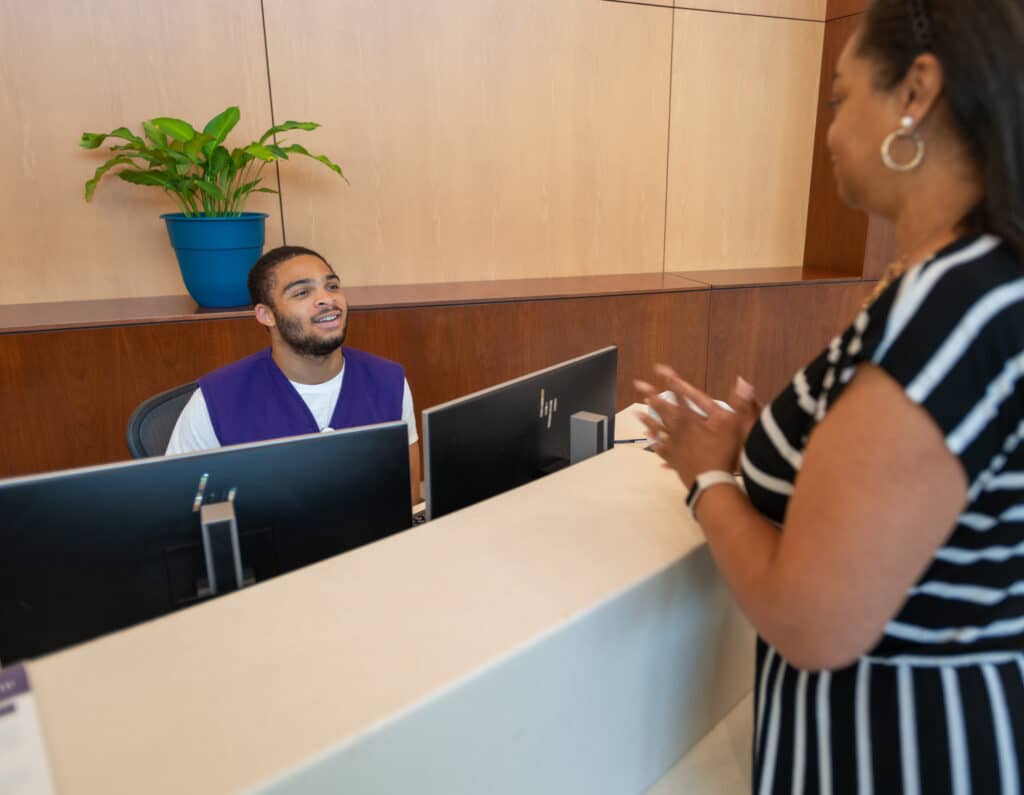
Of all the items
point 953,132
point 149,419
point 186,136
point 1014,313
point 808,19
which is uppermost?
point 808,19

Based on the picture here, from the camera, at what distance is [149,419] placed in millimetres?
1752

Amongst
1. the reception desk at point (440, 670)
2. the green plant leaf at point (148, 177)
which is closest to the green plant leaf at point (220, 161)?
the green plant leaf at point (148, 177)

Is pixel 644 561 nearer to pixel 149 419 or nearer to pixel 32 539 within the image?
pixel 32 539

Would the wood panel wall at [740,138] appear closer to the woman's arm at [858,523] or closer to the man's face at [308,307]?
the man's face at [308,307]

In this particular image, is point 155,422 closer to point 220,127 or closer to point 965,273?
point 220,127

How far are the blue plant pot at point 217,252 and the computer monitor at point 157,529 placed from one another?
1.71 meters

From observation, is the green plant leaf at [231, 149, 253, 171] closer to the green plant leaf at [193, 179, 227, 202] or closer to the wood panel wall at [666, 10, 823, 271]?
the green plant leaf at [193, 179, 227, 202]

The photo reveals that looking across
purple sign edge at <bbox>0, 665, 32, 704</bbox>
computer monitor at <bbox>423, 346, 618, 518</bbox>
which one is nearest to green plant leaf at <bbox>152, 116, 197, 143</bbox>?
computer monitor at <bbox>423, 346, 618, 518</bbox>

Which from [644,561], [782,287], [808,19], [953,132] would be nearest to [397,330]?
[782,287]

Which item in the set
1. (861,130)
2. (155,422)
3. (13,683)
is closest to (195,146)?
(155,422)

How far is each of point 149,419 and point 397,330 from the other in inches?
43.4

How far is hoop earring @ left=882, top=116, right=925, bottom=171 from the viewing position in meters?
0.63

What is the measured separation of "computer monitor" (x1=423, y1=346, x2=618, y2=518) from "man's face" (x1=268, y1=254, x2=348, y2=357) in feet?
2.70

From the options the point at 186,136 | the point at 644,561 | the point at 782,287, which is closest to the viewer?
the point at 644,561
